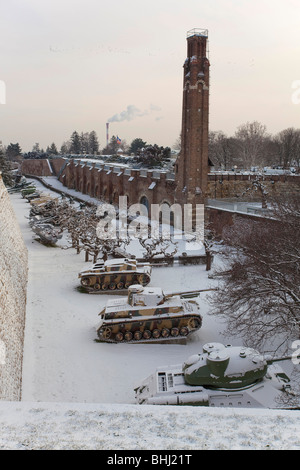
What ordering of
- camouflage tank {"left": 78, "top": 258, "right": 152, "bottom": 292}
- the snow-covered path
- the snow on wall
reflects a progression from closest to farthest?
the snow on wall
the snow-covered path
camouflage tank {"left": 78, "top": 258, "right": 152, "bottom": 292}

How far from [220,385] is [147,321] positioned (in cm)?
432

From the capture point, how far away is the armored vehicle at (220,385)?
8938 mm

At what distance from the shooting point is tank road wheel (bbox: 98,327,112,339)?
12930mm

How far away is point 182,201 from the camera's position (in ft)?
96.9

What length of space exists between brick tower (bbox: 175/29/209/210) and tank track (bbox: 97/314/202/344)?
1666cm

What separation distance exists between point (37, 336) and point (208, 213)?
1750 cm

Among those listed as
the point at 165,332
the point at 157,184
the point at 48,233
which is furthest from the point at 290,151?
the point at 165,332

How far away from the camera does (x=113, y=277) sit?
1756 centimetres

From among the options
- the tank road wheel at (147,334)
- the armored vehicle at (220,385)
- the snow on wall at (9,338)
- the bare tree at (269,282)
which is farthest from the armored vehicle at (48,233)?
the armored vehicle at (220,385)

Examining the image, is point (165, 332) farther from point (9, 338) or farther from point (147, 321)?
point (9, 338)

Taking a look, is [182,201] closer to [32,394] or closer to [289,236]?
[289,236]

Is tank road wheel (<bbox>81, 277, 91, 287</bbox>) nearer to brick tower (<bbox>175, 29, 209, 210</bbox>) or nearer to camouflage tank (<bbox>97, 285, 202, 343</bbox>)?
camouflage tank (<bbox>97, 285, 202, 343</bbox>)

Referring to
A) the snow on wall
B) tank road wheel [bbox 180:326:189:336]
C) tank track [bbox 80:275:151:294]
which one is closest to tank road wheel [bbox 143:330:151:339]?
tank road wheel [bbox 180:326:189:336]
